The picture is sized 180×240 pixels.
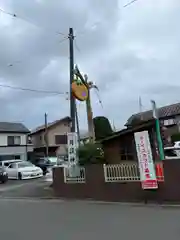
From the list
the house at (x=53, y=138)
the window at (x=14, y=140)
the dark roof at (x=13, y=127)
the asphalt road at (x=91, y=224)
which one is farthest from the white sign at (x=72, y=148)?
the house at (x=53, y=138)

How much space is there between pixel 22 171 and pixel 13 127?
2279 cm

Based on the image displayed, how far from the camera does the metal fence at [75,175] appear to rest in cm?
1669

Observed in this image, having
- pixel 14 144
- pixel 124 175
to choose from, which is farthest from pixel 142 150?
pixel 14 144

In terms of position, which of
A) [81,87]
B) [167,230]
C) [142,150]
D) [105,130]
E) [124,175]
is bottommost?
[167,230]

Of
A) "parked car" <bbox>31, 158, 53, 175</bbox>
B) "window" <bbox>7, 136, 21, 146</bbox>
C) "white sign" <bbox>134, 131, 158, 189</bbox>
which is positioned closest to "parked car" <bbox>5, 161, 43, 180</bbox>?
"parked car" <bbox>31, 158, 53, 175</bbox>

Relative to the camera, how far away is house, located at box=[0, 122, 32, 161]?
47.2 m

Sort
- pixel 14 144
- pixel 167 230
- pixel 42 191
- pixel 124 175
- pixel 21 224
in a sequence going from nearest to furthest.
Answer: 1. pixel 167 230
2. pixel 21 224
3. pixel 124 175
4. pixel 42 191
5. pixel 14 144

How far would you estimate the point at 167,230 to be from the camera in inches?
316

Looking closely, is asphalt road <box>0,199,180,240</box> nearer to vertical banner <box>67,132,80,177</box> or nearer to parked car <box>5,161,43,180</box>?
vertical banner <box>67,132,80,177</box>

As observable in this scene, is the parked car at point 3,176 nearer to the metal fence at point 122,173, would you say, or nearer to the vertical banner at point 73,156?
the vertical banner at point 73,156

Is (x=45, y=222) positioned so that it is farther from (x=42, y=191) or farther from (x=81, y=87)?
(x=81, y=87)

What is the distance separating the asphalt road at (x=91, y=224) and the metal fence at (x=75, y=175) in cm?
441

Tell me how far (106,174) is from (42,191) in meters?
4.86

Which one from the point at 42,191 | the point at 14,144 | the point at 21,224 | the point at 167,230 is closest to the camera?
the point at 167,230
